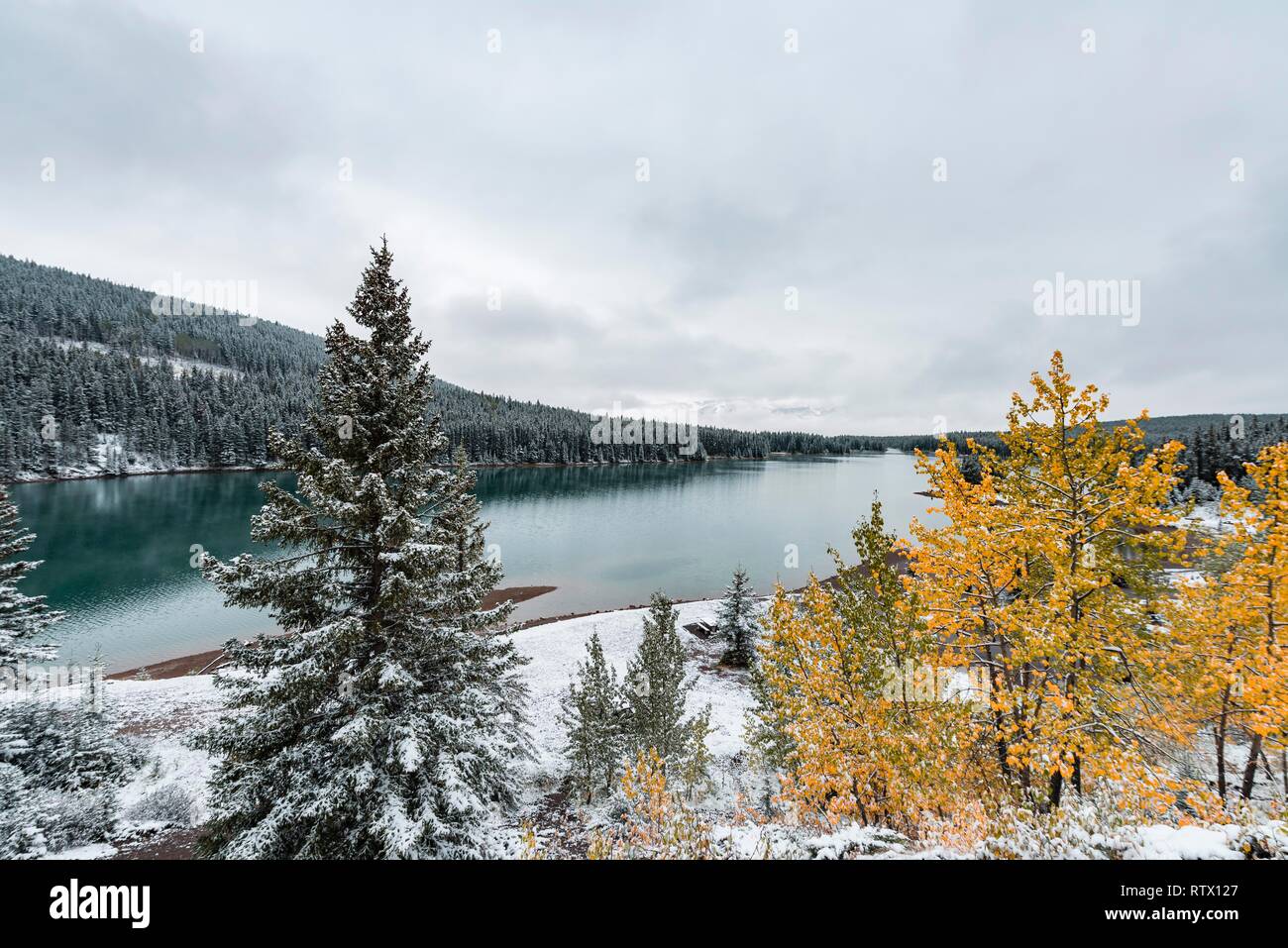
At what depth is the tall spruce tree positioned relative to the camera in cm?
716

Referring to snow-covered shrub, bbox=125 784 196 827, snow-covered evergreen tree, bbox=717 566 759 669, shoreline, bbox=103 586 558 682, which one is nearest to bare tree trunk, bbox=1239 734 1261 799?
snow-covered evergreen tree, bbox=717 566 759 669

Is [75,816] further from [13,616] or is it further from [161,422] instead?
[161,422]

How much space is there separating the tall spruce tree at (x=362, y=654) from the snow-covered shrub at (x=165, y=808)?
752cm

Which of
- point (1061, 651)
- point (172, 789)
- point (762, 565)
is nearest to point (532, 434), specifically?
point (762, 565)

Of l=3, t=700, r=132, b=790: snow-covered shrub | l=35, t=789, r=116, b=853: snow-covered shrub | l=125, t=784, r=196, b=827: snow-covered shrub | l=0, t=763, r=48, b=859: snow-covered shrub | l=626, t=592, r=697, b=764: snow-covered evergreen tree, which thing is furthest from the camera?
l=626, t=592, r=697, b=764: snow-covered evergreen tree

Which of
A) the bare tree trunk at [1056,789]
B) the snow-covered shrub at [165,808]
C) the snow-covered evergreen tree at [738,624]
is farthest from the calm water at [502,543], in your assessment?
the bare tree trunk at [1056,789]

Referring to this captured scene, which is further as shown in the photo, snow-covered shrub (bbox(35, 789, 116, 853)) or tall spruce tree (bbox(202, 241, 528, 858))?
snow-covered shrub (bbox(35, 789, 116, 853))

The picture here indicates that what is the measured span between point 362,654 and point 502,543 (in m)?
52.8

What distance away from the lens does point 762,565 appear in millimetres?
52531

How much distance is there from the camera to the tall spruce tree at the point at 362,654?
282 inches

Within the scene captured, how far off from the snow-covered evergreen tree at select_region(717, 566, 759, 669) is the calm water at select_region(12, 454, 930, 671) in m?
10.9

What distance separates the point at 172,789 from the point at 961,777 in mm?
20217

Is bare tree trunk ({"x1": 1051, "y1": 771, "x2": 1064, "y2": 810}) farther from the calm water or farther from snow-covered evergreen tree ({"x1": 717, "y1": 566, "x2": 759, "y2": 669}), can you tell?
the calm water

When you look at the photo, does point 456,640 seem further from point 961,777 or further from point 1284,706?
point 1284,706
